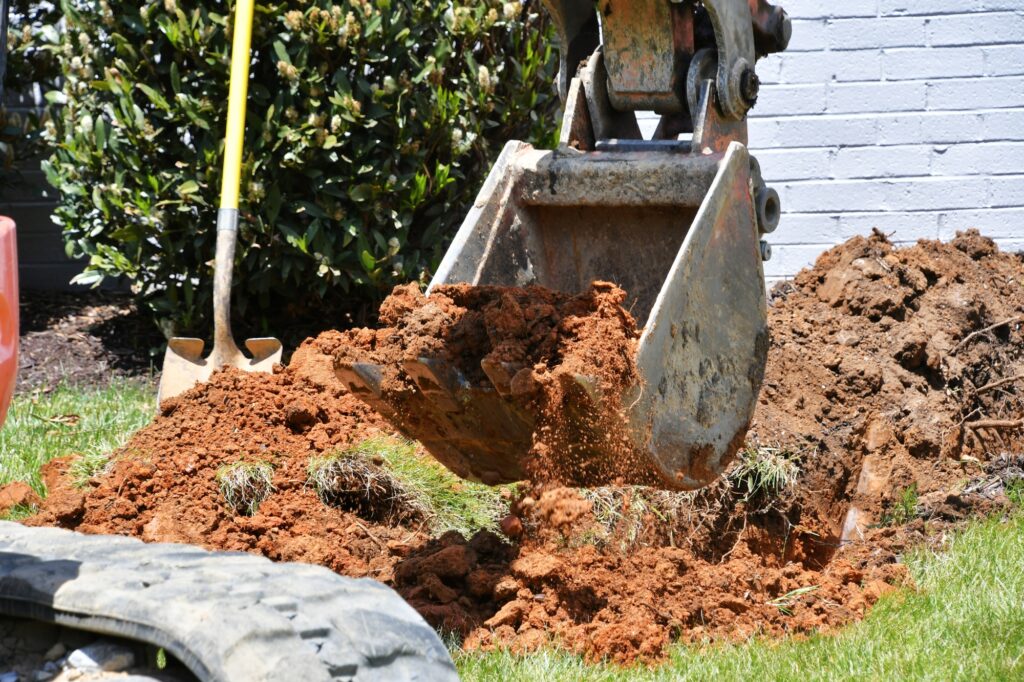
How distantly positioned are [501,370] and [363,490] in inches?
54.1

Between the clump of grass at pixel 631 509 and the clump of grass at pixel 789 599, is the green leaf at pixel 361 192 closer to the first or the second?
the clump of grass at pixel 631 509

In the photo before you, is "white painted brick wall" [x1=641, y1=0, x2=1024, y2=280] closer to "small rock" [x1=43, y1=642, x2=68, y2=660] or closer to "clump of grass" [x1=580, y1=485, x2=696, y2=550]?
"clump of grass" [x1=580, y1=485, x2=696, y2=550]

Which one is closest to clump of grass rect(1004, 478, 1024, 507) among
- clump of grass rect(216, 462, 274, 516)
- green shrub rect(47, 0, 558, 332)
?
clump of grass rect(216, 462, 274, 516)

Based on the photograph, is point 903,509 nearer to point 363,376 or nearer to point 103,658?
point 363,376

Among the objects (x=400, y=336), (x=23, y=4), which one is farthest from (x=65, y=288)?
(x=400, y=336)

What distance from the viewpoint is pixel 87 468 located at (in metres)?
4.76

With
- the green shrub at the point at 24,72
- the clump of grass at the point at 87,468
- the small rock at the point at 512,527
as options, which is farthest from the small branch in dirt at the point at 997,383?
the green shrub at the point at 24,72

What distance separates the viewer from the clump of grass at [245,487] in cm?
435

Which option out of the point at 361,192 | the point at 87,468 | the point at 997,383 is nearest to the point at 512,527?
the point at 87,468

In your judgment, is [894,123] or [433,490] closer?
[433,490]

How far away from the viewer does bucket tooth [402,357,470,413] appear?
10.9 feet

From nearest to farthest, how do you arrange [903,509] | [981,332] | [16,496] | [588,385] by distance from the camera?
1. [588,385]
2. [903,509]
3. [16,496]
4. [981,332]

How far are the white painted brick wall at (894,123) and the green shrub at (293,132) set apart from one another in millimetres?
1294

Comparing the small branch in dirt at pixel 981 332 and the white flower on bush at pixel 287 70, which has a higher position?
the white flower on bush at pixel 287 70
